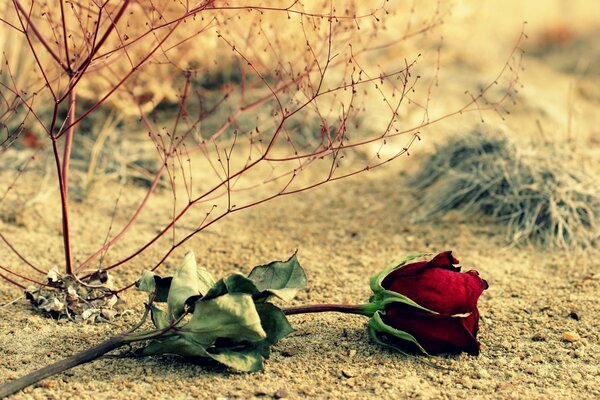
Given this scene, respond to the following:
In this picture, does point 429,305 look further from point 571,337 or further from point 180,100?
point 180,100

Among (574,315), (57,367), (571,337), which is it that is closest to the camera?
(57,367)

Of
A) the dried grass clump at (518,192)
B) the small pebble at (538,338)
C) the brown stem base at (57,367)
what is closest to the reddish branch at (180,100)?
the brown stem base at (57,367)

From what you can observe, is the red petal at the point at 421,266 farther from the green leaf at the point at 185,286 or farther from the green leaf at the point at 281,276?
the green leaf at the point at 185,286

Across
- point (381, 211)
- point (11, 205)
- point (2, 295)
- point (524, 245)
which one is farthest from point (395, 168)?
point (2, 295)

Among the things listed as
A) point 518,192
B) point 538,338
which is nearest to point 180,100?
point 538,338

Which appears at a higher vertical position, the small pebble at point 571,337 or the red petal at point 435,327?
the red petal at point 435,327

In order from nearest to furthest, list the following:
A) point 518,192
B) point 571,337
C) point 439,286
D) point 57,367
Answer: point 57,367 < point 439,286 < point 571,337 < point 518,192
